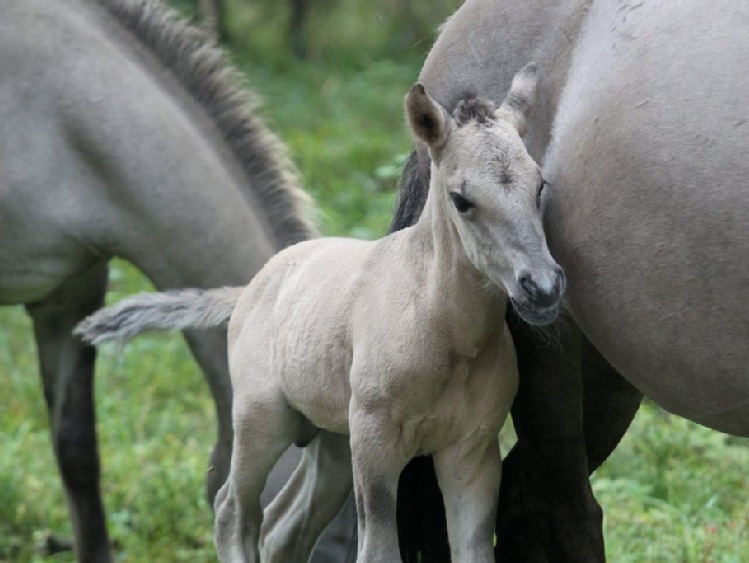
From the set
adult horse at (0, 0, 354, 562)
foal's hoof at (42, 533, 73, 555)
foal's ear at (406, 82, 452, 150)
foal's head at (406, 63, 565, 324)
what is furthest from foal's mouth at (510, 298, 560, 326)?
foal's hoof at (42, 533, 73, 555)

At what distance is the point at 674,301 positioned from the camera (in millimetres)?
2080

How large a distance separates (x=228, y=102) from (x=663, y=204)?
6.06 feet

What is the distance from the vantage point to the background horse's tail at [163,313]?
293 cm

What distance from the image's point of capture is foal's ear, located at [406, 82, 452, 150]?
6.69 ft

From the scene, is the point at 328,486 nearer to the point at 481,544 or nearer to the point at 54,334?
the point at 481,544

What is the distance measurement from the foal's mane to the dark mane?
1.50m

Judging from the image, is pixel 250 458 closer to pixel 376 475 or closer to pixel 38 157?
pixel 376 475

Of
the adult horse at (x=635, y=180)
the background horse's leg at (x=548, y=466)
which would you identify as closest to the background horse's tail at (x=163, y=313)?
the adult horse at (x=635, y=180)

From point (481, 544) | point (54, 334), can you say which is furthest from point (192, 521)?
point (481, 544)

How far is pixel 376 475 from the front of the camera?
7.31ft

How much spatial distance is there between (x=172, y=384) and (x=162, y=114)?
6.97 feet

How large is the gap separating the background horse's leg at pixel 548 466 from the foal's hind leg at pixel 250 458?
1.52ft

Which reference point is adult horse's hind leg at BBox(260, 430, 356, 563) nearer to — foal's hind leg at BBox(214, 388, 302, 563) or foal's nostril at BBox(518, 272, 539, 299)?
foal's hind leg at BBox(214, 388, 302, 563)

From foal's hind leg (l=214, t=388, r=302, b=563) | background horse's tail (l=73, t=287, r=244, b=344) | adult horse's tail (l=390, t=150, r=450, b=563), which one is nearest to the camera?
foal's hind leg (l=214, t=388, r=302, b=563)
